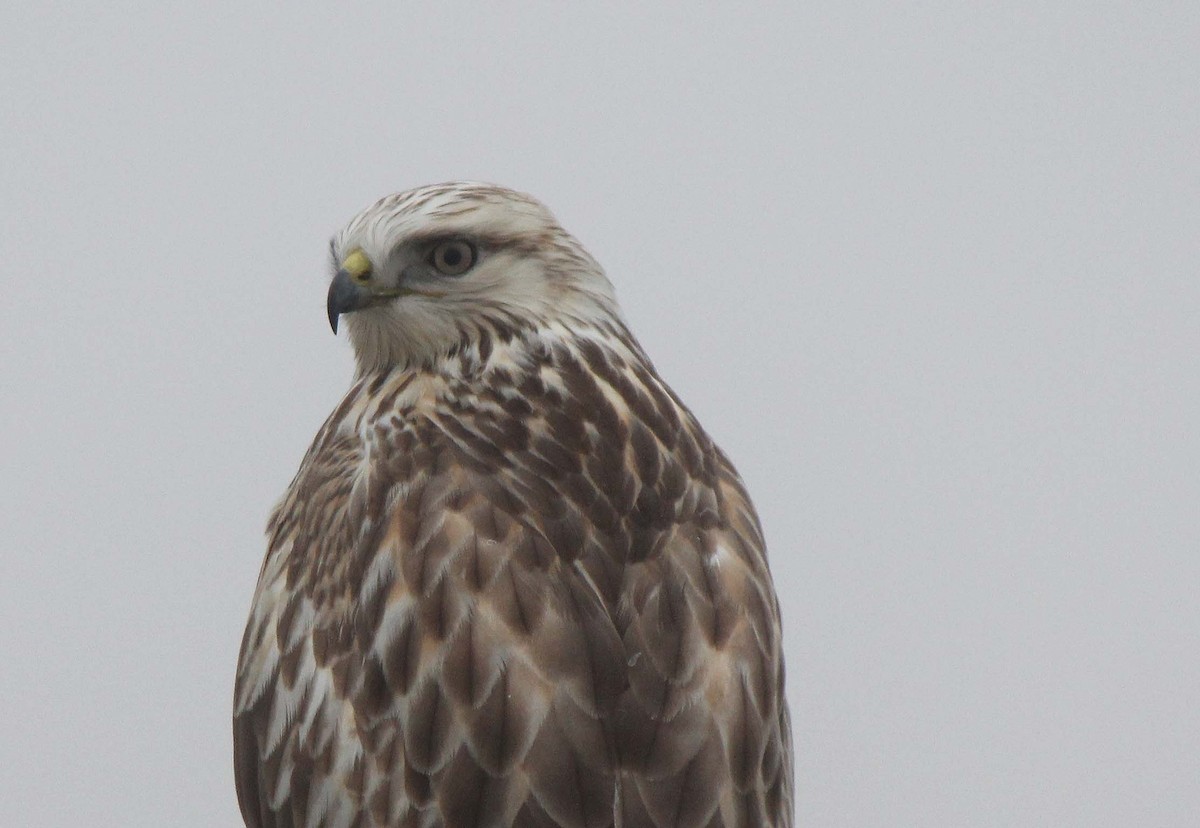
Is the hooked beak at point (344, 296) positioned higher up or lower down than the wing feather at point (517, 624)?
higher up

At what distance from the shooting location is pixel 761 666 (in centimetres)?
200

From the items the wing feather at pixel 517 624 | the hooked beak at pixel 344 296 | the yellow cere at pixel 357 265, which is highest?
the yellow cere at pixel 357 265

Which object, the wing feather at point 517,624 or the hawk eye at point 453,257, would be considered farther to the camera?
the hawk eye at point 453,257

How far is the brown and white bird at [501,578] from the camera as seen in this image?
185 centimetres

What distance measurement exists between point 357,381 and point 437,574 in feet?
1.84

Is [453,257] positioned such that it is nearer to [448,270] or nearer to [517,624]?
[448,270]

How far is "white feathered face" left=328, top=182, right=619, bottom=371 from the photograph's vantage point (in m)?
2.19

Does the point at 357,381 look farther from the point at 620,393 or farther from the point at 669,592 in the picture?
the point at 669,592

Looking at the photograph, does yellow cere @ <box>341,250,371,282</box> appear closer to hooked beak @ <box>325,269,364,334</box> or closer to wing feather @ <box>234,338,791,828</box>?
hooked beak @ <box>325,269,364,334</box>

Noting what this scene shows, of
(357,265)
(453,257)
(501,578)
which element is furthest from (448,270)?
(501,578)

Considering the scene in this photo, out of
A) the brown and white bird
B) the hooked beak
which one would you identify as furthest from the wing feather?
the hooked beak

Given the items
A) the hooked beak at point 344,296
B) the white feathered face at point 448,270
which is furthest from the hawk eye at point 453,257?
the hooked beak at point 344,296

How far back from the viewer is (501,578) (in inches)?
75.8

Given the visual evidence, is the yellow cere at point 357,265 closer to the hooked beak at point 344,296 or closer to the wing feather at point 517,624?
the hooked beak at point 344,296
